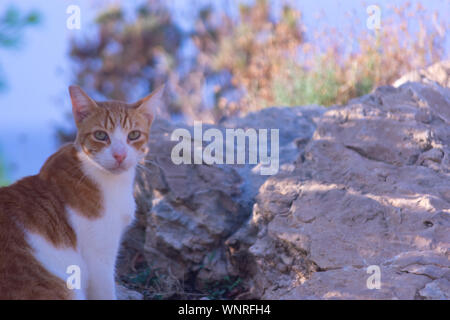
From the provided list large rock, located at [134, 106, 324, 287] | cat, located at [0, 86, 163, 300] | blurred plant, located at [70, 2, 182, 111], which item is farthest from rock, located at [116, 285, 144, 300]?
blurred plant, located at [70, 2, 182, 111]

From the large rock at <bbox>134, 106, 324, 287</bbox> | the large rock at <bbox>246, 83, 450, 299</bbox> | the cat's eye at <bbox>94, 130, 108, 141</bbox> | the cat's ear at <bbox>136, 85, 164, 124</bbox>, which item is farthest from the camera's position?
the large rock at <bbox>134, 106, 324, 287</bbox>

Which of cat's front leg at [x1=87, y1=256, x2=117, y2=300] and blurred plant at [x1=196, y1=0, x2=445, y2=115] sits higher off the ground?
blurred plant at [x1=196, y1=0, x2=445, y2=115]

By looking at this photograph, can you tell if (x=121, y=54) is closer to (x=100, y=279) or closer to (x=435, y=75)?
(x=435, y=75)

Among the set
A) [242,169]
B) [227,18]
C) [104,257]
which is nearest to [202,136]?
[242,169]

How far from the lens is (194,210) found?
3627 mm

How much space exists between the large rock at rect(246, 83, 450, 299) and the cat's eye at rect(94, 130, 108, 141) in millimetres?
1099

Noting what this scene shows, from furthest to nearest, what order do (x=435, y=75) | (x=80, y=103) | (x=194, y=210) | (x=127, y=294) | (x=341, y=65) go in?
1. (x=341, y=65)
2. (x=435, y=75)
3. (x=194, y=210)
4. (x=127, y=294)
5. (x=80, y=103)

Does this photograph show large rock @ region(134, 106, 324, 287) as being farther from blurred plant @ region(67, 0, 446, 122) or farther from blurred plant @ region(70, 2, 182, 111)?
blurred plant @ region(70, 2, 182, 111)

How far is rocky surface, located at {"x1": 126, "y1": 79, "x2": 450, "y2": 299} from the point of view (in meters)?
2.65

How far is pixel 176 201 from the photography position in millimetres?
3648

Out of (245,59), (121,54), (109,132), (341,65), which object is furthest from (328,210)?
(121,54)

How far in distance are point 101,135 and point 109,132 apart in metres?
0.05
